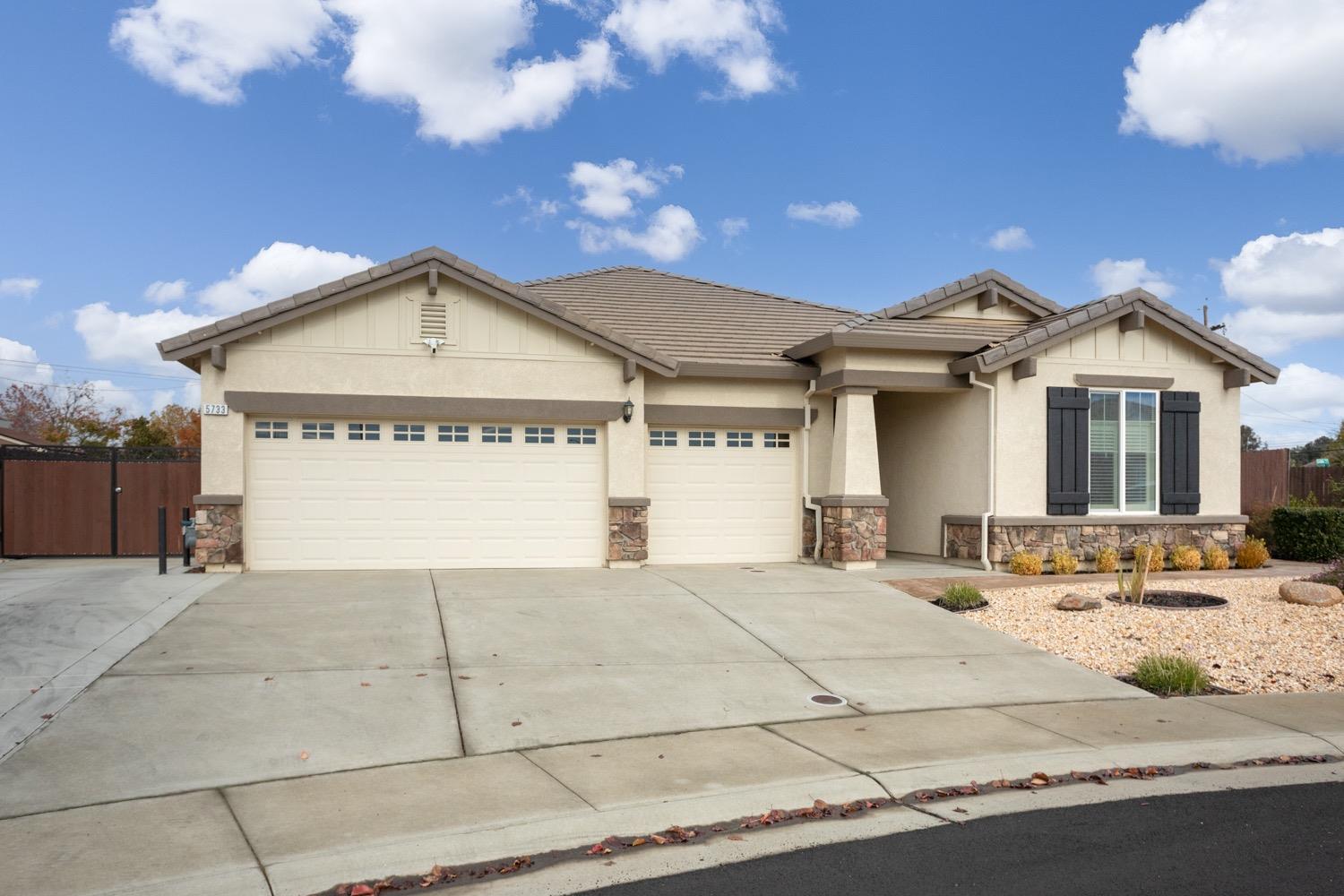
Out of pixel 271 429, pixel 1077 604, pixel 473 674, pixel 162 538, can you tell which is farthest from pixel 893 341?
pixel 162 538

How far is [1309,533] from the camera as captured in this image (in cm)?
1686

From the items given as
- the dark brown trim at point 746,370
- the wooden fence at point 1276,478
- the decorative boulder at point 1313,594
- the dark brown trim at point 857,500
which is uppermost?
the dark brown trim at point 746,370

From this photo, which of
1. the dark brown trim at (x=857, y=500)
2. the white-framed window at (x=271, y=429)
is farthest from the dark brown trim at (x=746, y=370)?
the white-framed window at (x=271, y=429)

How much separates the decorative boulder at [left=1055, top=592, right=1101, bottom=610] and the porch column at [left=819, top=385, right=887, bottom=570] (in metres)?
3.35

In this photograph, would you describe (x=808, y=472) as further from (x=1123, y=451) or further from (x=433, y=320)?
(x=433, y=320)

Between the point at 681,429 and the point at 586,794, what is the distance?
989 cm

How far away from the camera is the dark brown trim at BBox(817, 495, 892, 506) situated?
15.0 metres

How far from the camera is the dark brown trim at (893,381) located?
15.3 m

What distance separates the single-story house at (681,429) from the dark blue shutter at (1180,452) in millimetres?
36

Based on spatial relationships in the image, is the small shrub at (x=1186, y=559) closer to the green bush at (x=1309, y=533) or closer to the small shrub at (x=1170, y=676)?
the green bush at (x=1309, y=533)

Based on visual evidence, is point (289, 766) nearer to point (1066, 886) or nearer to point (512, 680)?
point (512, 680)

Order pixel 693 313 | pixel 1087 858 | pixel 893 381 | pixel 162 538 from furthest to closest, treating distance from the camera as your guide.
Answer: pixel 693 313 < pixel 893 381 < pixel 162 538 < pixel 1087 858

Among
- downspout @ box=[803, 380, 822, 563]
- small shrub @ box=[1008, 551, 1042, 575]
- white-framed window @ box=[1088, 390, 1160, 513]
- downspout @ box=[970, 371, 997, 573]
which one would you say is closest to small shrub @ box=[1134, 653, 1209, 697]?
small shrub @ box=[1008, 551, 1042, 575]

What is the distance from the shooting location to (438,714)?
7.85m
